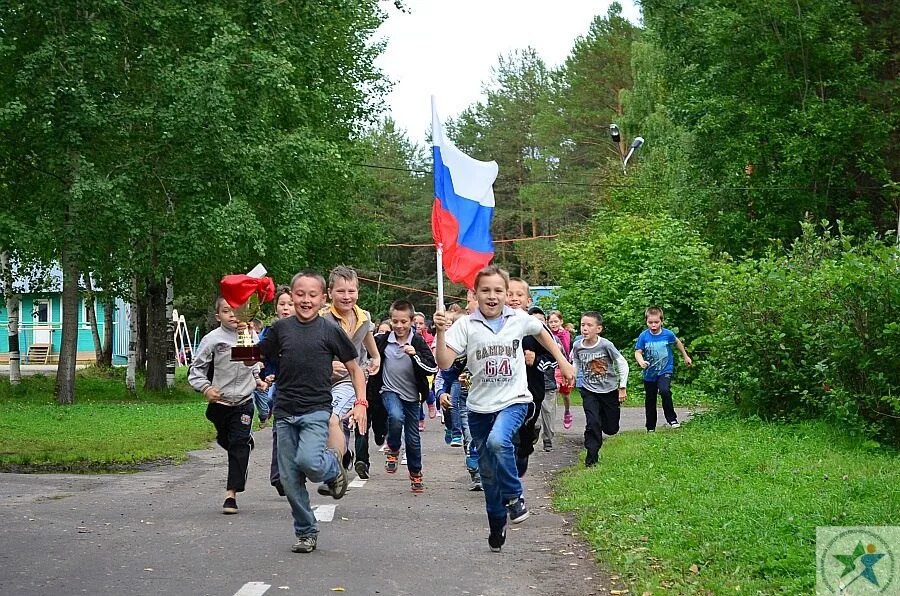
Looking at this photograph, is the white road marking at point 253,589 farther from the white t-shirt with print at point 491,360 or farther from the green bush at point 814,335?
the green bush at point 814,335

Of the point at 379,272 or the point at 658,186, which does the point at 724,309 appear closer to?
the point at 658,186

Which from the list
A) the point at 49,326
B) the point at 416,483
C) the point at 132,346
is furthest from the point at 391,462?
the point at 49,326

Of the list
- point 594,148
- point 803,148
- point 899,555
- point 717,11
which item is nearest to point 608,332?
point 803,148

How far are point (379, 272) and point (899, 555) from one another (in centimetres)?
7428

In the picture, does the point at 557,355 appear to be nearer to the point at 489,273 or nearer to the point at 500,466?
the point at 489,273

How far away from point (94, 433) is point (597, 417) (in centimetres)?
882

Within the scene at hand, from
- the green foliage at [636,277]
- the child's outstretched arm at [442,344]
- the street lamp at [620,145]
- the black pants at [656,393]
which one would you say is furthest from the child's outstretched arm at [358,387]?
the street lamp at [620,145]

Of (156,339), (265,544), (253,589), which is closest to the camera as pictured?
(253,589)

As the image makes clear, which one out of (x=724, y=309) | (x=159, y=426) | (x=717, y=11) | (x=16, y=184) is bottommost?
(x=159, y=426)

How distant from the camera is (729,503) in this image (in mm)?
9812

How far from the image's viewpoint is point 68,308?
90.3 feet

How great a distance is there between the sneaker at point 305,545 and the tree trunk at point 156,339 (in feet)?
87.2

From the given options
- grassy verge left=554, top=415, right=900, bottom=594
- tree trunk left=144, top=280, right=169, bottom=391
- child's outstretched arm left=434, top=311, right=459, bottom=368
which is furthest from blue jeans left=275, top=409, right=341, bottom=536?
tree trunk left=144, top=280, right=169, bottom=391

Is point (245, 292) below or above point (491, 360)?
above
